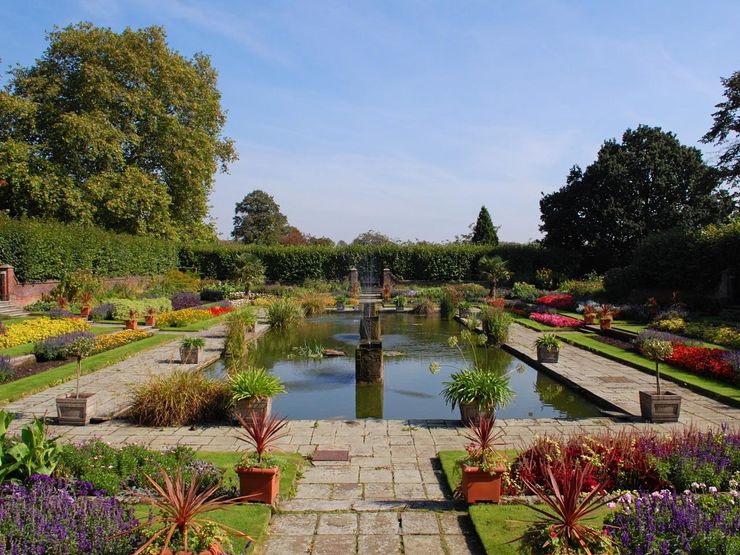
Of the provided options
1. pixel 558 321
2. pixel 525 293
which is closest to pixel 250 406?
pixel 558 321

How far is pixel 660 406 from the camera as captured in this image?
308 inches

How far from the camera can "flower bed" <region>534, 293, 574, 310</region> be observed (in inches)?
933

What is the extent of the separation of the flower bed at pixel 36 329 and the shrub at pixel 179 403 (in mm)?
7338

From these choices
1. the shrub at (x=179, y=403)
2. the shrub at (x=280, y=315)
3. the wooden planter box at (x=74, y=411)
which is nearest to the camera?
the wooden planter box at (x=74, y=411)

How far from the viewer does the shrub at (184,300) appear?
23.7m

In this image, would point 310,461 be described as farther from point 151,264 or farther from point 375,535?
point 151,264

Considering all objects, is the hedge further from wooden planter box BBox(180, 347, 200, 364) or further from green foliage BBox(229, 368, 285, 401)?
green foliage BBox(229, 368, 285, 401)

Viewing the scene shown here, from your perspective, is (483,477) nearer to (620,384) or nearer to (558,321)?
(620,384)

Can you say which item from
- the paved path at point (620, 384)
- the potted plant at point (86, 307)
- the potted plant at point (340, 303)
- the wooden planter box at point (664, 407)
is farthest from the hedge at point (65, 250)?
the wooden planter box at point (664, 407)

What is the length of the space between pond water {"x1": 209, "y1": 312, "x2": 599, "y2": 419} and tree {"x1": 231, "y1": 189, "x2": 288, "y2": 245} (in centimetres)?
4606

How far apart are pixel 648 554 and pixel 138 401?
22.0 ft

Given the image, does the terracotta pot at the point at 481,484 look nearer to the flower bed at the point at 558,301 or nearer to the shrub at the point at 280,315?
the shrub at the point at 280,315

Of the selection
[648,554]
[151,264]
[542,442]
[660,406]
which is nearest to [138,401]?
[542,442]

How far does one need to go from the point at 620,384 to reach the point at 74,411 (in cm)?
897
